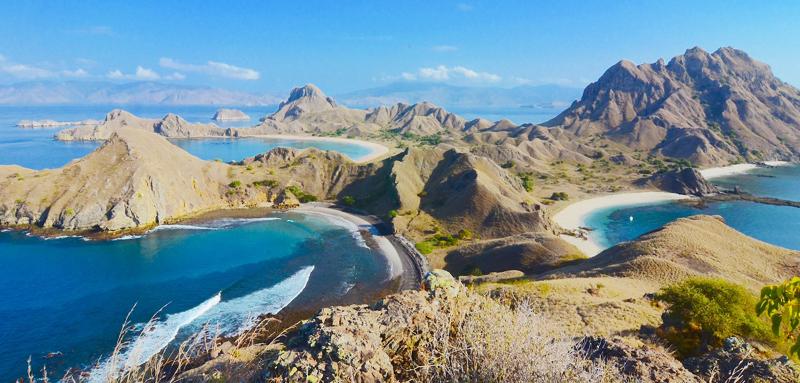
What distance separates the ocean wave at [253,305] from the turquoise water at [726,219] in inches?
1978

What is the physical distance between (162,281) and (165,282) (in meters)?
0.56

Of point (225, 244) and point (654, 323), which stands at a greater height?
point (654, 323)

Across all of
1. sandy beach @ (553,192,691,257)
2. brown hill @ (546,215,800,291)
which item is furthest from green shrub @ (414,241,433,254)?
sandy beach @ (553,192,691,257)

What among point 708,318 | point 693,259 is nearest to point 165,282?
point 708,318

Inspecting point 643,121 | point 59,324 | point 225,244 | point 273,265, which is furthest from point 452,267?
point 643,121

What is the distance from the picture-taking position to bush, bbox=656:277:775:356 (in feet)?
76.3

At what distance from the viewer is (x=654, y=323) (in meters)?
26.9

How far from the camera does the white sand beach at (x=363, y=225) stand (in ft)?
177

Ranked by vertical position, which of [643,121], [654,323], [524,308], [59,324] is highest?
[643,121]

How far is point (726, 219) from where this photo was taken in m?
83.9

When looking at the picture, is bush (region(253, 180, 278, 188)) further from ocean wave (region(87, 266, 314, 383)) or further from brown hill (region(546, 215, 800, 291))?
brown hill (region(546, 215, 800, 291))

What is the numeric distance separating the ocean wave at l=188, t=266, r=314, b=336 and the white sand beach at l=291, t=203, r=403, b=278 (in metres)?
11.2

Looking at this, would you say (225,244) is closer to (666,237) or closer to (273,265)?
(273,265)

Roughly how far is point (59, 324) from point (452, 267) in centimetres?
4202
